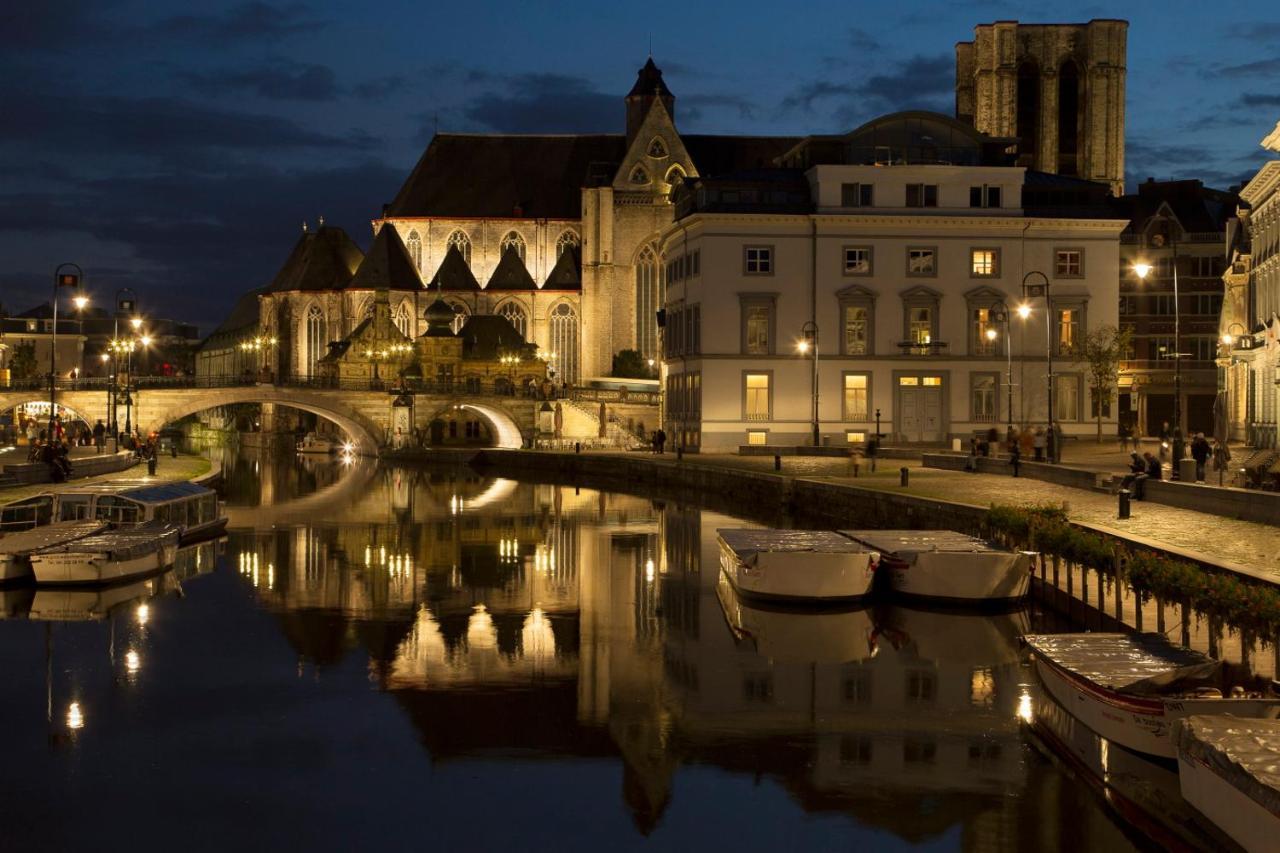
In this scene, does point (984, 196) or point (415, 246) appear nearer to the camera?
point (984, 196)

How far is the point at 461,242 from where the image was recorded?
122 m

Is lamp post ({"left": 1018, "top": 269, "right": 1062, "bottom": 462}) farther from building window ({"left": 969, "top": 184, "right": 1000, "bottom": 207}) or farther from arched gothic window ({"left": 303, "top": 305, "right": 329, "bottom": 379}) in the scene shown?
arched gothic window ({"left": 303, "top": 305, "right": 329, "bottom": 379})

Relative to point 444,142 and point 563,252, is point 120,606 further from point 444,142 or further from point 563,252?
point 444,142

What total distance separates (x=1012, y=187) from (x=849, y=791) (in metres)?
51.7

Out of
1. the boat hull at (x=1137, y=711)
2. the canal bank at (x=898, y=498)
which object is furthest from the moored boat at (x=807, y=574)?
the boat hull at (x=1137, y=711)

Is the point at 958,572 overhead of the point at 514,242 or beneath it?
beneath

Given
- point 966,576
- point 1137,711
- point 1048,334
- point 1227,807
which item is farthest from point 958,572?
point 1048,334

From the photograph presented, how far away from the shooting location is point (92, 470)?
179ft

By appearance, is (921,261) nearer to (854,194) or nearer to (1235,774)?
(854,194)

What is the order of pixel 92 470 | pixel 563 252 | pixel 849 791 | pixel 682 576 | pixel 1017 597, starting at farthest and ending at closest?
pixel 563 252 → pixel 92 470 → pixel 682 576 → pixel 1017 597 → pixel 849 791

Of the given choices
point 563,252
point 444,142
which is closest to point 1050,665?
point 563,252

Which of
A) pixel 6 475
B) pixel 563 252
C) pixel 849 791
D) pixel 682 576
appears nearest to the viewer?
pixel 849 791

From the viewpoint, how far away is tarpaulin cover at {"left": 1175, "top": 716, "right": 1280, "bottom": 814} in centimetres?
1383

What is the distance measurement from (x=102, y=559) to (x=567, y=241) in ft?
294
